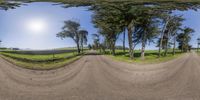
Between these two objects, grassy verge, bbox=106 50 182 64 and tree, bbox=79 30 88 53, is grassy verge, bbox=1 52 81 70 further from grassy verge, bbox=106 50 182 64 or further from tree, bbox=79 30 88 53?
grassy verge, bbox=106 50 182 64

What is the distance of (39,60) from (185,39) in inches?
95.5

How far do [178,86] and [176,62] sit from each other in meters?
0.50

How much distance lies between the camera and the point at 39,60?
8156 mm

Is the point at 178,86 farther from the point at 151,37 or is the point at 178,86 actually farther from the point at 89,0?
the point at 89,0

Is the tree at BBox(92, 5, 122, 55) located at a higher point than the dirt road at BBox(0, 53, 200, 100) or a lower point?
higher

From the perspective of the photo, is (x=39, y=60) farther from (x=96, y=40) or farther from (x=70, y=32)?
(x=96, y=40)

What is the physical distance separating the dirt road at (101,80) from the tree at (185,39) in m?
0.29

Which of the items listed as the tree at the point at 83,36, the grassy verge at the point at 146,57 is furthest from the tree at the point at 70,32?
the grassy verge at the point at 146,57

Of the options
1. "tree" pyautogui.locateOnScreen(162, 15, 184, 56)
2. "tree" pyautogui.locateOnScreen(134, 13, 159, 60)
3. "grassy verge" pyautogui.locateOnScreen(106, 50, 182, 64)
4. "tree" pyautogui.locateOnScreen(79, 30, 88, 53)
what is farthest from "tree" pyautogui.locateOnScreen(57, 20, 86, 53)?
"tree" pyautogui.locateOnScreen(162, 15, 184, 56)

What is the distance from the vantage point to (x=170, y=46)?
27.9 feet

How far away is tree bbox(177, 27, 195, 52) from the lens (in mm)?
8383

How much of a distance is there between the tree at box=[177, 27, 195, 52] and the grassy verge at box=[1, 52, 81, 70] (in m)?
1.82

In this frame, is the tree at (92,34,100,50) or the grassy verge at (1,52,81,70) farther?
the tree at (92,34,100,50)

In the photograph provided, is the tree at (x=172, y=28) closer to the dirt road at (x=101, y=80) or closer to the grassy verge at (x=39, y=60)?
the dirt road at (x=101, y=80)
